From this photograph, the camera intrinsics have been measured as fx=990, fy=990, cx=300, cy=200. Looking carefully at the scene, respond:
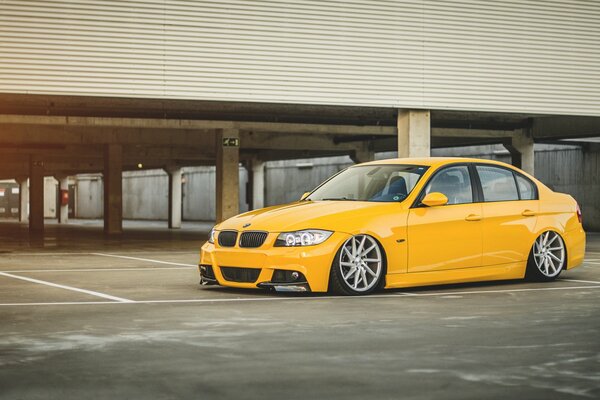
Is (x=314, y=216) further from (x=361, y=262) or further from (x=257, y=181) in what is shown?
(x=257, y=181)

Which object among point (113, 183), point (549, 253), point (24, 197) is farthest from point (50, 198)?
point (549, 253)

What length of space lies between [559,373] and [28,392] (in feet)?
9.66

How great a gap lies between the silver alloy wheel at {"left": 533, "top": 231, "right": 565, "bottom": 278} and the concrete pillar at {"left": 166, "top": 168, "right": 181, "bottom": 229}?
42.1 metres

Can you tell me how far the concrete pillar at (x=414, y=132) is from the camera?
22625 millimetres

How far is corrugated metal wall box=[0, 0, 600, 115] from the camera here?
20.1m

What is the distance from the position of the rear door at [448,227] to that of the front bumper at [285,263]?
99 centimetres

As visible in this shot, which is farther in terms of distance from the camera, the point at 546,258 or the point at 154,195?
the point at 154,195

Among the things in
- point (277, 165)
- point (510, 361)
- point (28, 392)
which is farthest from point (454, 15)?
point (277, 165)

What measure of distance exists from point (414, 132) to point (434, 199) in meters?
12.1

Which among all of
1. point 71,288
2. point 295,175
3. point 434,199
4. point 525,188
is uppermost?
point 295,175

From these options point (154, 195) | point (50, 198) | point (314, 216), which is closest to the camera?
point (314, 216)

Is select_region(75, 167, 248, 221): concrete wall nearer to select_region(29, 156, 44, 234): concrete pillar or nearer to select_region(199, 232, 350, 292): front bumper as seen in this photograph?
select_region(29, 156, 44, 234): concrete pillar

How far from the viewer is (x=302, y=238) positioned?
32.6ft

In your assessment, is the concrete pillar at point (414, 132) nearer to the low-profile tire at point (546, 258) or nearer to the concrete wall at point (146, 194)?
the low-profile tire at point (546, 258)
